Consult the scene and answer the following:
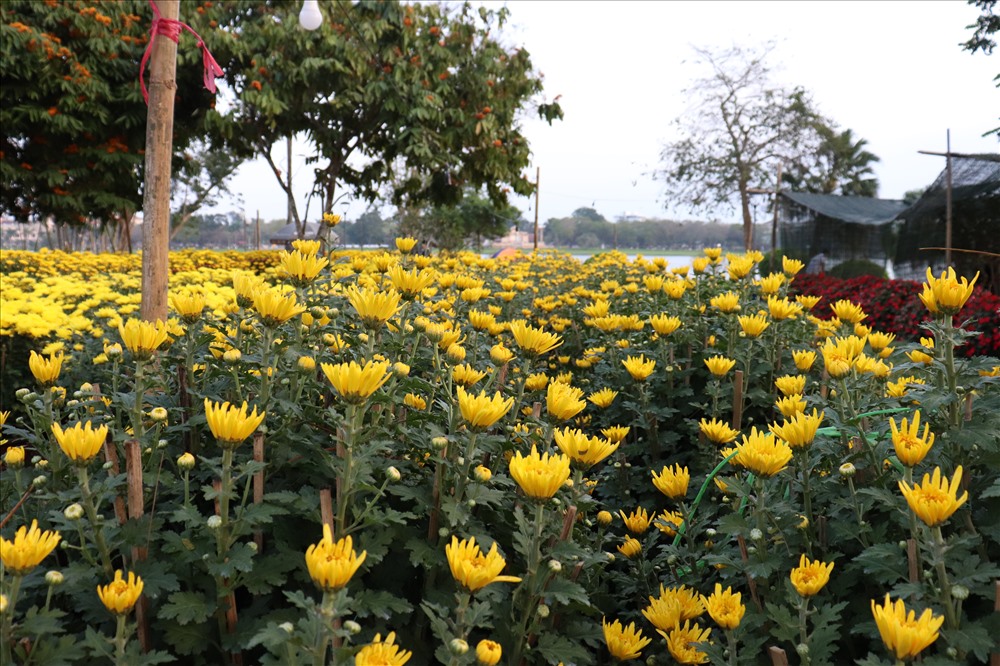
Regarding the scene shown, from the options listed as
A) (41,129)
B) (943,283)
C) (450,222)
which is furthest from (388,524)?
(450,222)

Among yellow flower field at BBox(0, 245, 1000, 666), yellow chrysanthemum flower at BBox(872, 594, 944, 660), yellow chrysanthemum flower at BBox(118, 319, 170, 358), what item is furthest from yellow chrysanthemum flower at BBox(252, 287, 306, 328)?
yellow chrysanthemum flower at BBox(872, 594, 944, 660)

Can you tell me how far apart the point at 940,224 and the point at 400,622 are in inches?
448

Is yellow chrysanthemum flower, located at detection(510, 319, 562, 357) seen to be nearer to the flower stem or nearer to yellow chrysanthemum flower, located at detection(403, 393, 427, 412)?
yellow chrysanthemum flower, located at detection(403, 393, 427, 412)

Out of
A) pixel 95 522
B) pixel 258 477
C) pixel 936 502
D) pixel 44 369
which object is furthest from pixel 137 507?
pixel 936 502

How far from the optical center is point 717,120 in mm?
31000

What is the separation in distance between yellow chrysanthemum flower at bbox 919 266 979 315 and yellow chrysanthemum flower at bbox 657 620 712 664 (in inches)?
30.2

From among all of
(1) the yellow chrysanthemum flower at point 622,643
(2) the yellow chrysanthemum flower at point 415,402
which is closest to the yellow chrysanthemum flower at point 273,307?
(2) the yellow chrysanthemum flower at point 415,402

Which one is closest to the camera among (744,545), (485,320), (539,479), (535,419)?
(539,479)

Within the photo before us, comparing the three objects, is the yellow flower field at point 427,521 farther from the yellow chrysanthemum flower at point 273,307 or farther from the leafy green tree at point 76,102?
the leafy green tree at point 76,102

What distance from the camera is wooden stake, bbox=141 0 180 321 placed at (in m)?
2.85

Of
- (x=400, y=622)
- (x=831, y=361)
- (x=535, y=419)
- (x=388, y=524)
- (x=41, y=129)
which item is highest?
(x=41, y=129)

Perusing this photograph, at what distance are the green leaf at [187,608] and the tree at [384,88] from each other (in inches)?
394

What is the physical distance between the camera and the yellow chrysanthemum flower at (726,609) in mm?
1159

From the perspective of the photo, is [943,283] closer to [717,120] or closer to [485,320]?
[485,320]
